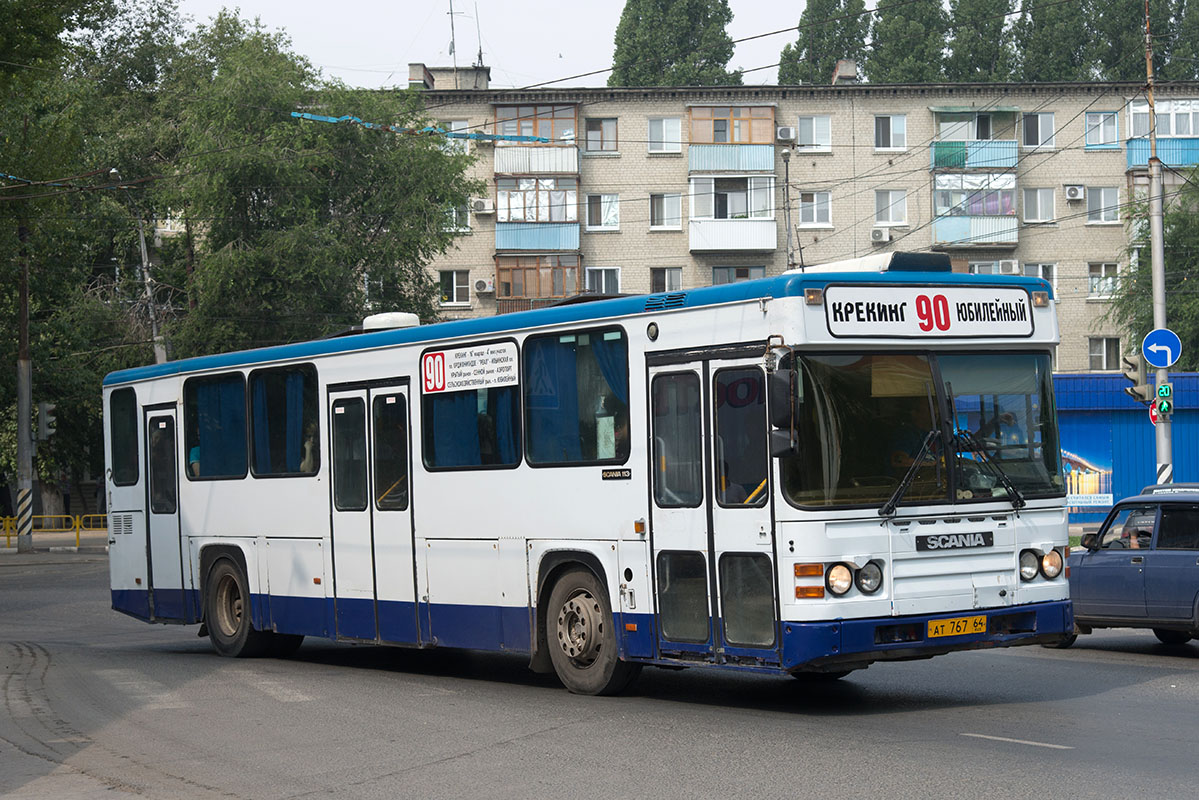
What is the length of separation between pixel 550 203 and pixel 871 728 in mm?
49772

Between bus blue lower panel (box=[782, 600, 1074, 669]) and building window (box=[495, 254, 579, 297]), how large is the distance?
158 feet

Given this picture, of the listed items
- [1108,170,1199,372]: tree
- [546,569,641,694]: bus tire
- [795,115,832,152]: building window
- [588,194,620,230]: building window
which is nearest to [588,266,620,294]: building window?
[588,194,620,230]: building window

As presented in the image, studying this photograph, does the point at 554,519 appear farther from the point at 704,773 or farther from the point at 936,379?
the point at 704,773

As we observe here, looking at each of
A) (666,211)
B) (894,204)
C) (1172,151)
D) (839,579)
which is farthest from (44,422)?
(1172,151)

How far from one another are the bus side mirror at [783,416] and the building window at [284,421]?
20.6 ft

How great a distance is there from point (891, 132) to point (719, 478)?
5142 centimetres

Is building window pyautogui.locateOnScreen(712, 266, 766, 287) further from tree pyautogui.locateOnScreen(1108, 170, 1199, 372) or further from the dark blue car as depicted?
the dark blue car

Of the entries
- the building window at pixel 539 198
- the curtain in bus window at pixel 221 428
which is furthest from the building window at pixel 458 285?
the curtain in bus window at pixel 221 428

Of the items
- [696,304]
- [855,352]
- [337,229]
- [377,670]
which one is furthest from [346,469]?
[337,229]

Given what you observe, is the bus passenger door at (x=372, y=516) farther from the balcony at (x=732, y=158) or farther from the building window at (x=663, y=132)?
the building window at (x=663, y=132)

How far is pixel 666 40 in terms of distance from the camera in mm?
83625

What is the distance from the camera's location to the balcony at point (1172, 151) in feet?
192

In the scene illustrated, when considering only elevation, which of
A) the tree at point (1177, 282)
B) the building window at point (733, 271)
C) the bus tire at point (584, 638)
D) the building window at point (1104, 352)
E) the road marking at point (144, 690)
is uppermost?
the building window at point (733, 271)

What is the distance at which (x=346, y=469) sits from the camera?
14.6m
